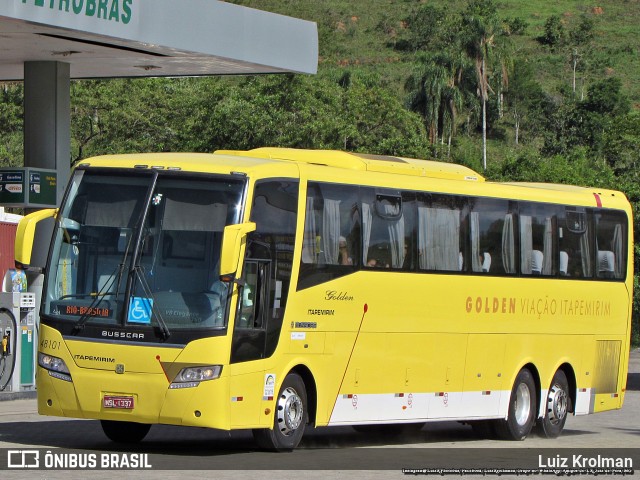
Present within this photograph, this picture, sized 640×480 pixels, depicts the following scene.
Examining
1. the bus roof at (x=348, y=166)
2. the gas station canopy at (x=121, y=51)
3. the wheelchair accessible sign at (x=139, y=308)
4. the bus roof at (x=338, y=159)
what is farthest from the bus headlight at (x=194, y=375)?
the gas station canopy at (x=121, y=51)

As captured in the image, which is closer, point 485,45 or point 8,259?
point 8,259

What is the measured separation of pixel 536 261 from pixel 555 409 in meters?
2.15

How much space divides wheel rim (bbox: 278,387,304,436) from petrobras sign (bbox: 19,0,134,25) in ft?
25.5

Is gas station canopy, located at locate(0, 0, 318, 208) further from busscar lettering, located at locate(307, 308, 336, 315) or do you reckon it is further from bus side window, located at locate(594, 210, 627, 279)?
busscar lettering, located at locate(307, 308, 336, 315)

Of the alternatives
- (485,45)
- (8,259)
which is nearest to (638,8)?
(485,45)

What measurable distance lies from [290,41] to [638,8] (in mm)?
143646

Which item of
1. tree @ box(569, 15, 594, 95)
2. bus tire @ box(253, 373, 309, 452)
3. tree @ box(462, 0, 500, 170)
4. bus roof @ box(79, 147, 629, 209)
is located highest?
tree @ box(569, 15, 594, 95)

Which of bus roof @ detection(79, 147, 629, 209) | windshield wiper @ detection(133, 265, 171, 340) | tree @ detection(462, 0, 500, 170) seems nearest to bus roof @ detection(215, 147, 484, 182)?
bus roof @ detection(79, 147, 629, 209)

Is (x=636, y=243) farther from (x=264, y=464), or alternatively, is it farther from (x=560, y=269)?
(x=264, y=464)

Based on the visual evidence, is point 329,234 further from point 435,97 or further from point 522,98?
point 522,98

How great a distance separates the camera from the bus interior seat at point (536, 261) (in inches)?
744

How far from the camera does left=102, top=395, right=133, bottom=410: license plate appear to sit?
13594 millimetres

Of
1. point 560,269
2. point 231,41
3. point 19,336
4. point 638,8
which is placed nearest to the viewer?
point 560,269

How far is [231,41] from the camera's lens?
23.7 meters
